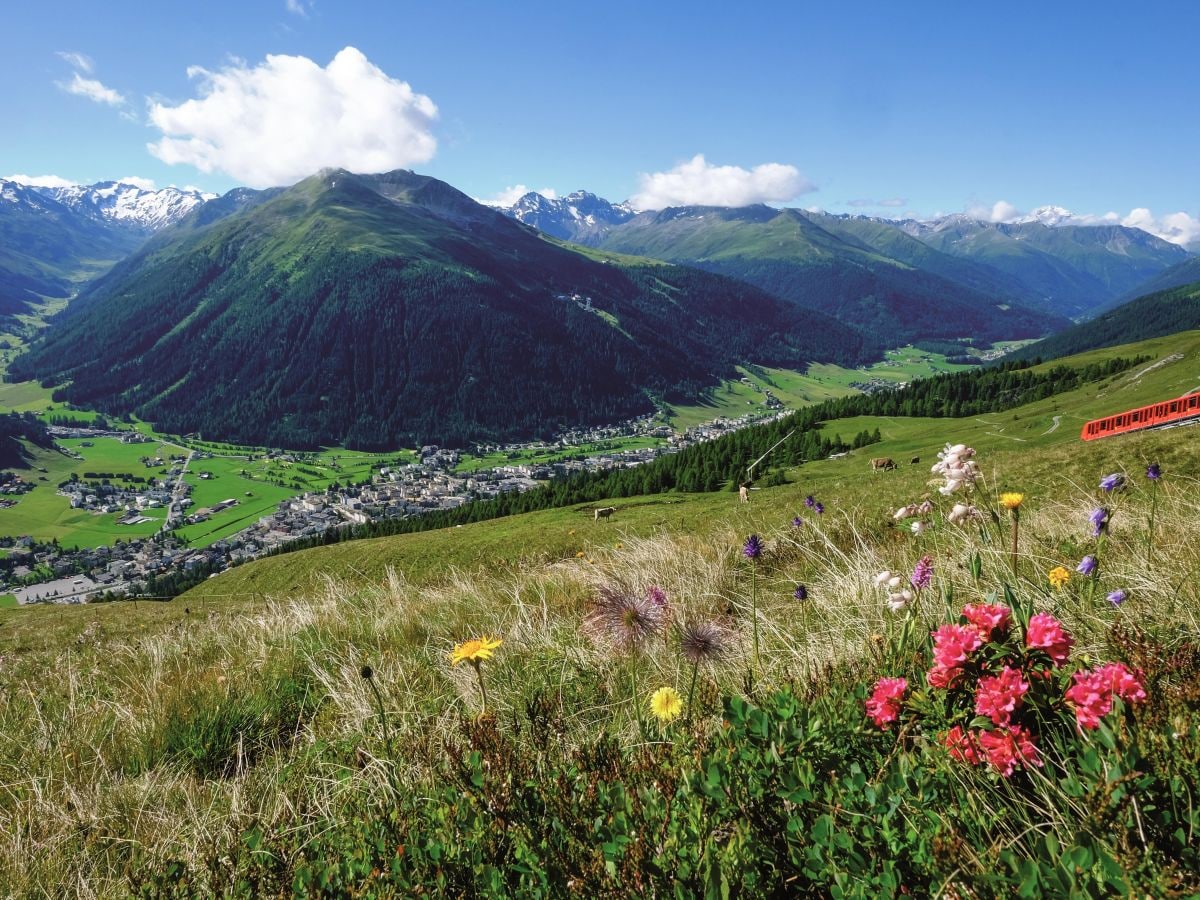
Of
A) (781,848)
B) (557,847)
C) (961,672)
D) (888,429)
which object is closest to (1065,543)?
(961,672)

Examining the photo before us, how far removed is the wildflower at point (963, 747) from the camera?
2.33 m

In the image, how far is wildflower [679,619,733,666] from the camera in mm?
3744

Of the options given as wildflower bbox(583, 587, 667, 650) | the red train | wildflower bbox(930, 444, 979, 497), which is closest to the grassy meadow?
wildflower bbox(583, 587, 667, 650)

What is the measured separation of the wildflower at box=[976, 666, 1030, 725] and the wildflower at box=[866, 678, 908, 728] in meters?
0.27

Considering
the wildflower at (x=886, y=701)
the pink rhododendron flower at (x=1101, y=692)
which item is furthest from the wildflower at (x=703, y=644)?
the pink rhododendron flower at (x=1101, y=692)

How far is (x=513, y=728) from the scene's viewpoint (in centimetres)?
378

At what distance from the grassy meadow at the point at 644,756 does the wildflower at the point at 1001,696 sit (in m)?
0.13

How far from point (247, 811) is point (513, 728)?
5.05ft

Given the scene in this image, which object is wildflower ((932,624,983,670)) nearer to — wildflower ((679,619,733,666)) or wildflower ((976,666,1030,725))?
wildflower ((976,666,1030,725))

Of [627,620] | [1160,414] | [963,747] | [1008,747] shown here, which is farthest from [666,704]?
[1160,414]

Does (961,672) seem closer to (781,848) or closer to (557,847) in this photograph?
(781,848)

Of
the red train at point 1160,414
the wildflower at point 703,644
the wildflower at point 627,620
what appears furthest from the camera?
the red train at point 1160,414

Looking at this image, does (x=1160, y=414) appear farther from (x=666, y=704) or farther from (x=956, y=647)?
(x=666, y=704)

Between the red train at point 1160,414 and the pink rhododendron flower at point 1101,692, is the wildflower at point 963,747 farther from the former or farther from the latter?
the red train at point 1160,414
